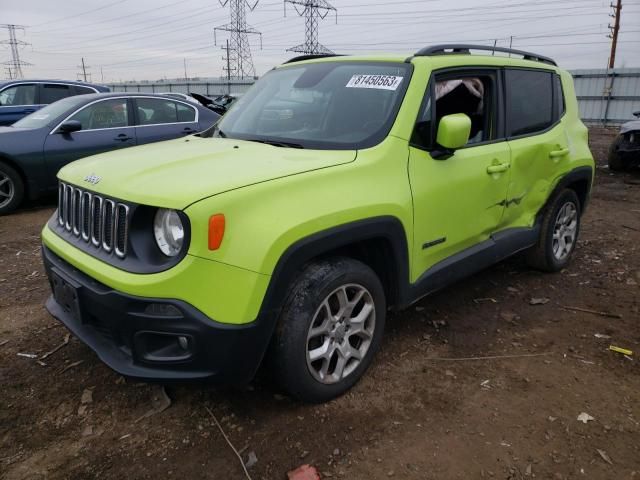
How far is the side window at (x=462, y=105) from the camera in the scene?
9.96 ft

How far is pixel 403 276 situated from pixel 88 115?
6.00 meters

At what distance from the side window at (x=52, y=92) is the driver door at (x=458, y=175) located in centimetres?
895

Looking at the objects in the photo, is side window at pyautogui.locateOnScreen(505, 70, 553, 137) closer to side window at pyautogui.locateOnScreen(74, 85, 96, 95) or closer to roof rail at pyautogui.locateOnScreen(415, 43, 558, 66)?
roof rail at pyautogui.locateOnScreen(415, 43, 558, 66)

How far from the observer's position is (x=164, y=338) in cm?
229

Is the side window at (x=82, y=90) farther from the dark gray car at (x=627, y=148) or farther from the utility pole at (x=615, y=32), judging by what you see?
the utility pole at (x=615, y=32)

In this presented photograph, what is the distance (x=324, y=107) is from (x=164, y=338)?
1.74 meters

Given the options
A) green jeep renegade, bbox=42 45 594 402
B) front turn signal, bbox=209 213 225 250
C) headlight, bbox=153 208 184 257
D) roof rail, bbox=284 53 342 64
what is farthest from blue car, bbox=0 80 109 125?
front turn signal, bbox=209 213 225 250

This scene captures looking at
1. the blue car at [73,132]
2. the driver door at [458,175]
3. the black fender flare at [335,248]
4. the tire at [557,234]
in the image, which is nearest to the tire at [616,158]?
the tire at [557,234]

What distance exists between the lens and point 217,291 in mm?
2148

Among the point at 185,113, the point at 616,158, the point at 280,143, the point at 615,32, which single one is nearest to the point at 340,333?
the point at 280,143

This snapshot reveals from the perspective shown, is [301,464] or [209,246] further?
[301,464]

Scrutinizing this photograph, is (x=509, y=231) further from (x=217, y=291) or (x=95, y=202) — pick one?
(x=95, y=202)

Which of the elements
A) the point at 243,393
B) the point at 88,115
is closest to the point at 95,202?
the point at 243,393

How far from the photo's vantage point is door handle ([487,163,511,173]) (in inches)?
135
